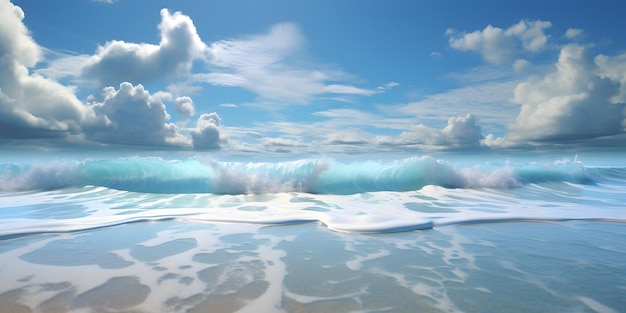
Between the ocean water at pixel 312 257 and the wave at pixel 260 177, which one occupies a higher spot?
the wave at pixel 260 177

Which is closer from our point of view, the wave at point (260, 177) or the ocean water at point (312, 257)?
the ocean water at point (312, 257)

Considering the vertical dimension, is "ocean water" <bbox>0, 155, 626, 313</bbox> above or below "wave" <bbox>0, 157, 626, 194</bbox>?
below

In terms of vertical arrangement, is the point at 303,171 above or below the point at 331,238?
above

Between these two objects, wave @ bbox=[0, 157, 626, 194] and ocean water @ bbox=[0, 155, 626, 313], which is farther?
wave @ bbox=[0, 157, 626, 194]

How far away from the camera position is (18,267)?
15.1 feet

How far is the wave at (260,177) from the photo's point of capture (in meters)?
16.4

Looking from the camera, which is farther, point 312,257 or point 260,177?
point 260,177

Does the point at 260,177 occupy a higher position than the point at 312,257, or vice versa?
the point at 260,177

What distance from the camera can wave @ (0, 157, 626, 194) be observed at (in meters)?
16.4

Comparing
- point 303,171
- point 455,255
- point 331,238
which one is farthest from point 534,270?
point 303,171

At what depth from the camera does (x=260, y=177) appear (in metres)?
16.4

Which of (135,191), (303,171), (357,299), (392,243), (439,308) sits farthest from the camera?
(303,171)

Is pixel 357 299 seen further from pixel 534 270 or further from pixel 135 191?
pixel 135 191

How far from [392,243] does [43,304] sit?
16.7ft
